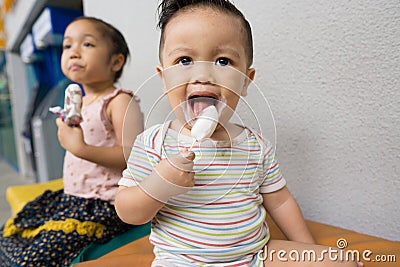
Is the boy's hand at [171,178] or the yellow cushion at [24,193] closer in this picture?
the boy's hand at [171,178]

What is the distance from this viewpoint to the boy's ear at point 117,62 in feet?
2.68

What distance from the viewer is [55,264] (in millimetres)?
661

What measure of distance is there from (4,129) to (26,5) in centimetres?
257

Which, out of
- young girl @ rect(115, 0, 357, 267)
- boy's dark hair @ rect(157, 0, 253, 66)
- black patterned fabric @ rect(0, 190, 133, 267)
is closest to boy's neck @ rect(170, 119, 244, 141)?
young girl @ rect(115, 0, 357, 267)

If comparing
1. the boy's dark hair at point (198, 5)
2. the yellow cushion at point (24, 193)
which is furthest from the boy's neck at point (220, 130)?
the yellow cushion at point (24, 193)

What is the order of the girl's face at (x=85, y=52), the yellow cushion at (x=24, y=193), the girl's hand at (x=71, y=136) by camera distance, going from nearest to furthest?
the girl's hand at (x=71, y=136), the girl's face at (x=85, y=52), the yellow cushion at (x=24, y=193)

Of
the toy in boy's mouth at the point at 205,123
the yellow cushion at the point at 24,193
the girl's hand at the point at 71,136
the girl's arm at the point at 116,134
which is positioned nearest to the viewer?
the toy in boy's mouth at the point at 205,123

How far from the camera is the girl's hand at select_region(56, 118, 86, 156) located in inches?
25.5

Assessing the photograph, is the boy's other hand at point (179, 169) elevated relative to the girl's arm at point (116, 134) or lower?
lower

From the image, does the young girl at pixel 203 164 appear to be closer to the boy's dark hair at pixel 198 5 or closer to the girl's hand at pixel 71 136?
the boy's dark hair at pixel 198 5

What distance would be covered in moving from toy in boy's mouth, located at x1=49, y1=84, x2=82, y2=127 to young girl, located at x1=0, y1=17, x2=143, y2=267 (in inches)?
0.8

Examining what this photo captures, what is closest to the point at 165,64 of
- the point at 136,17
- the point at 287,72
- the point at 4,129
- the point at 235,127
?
the point at 235,127

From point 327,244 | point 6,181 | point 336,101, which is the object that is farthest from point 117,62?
point 6,181

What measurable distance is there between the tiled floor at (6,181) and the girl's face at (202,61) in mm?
1938
